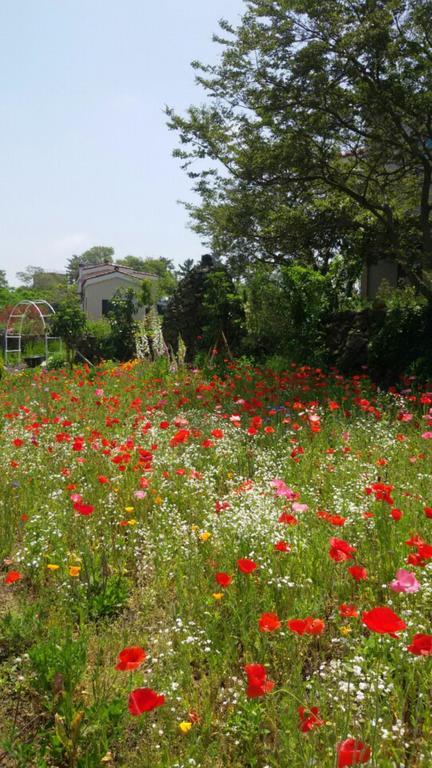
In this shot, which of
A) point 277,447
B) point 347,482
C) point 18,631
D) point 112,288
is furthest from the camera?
point 112,288

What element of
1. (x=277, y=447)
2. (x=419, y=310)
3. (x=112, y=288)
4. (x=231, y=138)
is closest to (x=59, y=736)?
(x=277, y=447)

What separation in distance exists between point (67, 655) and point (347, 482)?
103 inches

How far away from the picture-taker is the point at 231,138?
523 inches

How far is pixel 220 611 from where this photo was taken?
9.41 ft

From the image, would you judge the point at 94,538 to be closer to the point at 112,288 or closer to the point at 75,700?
the point at 75,700

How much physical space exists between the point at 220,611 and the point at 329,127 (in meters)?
10.4

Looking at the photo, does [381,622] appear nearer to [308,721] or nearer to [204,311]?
[308,721]

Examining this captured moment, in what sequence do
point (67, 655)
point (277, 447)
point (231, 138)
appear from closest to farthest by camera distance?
point (67, 655) < point (277, 447) < point (231, 138)

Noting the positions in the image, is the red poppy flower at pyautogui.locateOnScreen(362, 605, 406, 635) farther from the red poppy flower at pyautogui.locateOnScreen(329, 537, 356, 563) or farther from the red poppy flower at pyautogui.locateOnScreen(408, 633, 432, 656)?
the red poppy flower at pyautogui.locateOnScreen(329, 537, 356, 563)

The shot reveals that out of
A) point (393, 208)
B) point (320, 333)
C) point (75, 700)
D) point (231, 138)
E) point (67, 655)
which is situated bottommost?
point (75, 700)

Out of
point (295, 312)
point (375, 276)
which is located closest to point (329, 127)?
point (295, 312)

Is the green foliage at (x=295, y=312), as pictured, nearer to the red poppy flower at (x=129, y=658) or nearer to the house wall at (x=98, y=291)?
the red poppy flower at (x=129, y=658)

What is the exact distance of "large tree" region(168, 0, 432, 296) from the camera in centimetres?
995

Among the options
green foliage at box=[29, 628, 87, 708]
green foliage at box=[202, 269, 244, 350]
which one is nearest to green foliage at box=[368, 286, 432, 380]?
green foliage at box=[202, 269, 244, 350]
